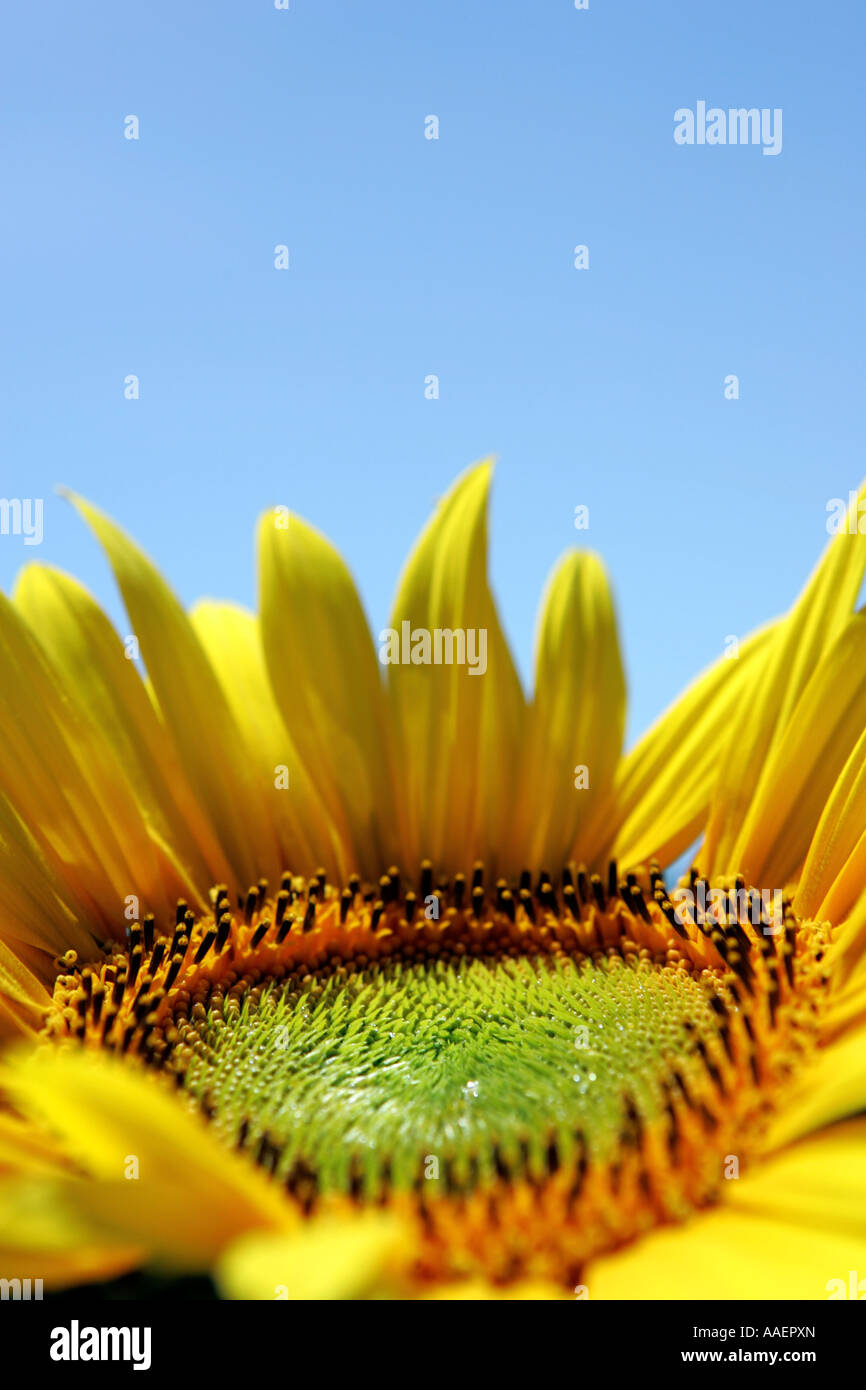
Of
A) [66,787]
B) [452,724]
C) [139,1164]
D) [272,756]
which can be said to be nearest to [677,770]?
[452,724]

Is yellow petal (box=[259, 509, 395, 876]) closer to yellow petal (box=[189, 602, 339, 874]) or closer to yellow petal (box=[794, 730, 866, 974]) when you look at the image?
yellow petal (box=[189, 602, 339, 874])

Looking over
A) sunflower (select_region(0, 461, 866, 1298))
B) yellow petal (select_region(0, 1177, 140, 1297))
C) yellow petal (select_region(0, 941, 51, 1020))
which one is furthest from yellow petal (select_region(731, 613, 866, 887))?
yellow petal (select_region(0, 1177, 140, 1297))

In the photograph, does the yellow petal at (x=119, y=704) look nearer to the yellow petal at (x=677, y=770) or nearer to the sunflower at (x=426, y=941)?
the sunflower at (x=426, y=941)

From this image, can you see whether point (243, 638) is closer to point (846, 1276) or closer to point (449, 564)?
point (449, 564)

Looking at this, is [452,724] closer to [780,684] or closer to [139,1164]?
[780,684]

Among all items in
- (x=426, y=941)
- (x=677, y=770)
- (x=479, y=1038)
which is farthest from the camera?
(x=677, y=770)

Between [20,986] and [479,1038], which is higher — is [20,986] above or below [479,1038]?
above

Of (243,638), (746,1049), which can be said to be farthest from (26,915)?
(746,1049)

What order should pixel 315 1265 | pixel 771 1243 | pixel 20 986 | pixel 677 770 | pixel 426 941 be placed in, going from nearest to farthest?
pixel 315 1265, pixel 771 1243, pixel 20 986, pixel 426 941, pixel 677 770
